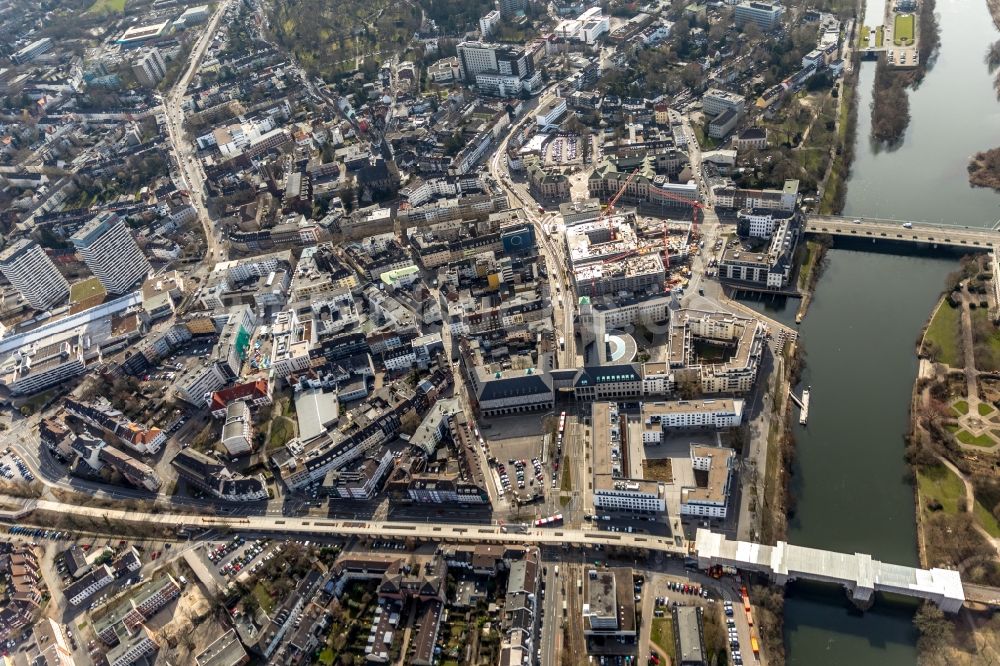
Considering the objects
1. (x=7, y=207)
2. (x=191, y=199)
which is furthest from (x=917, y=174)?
(x=7, y=207)

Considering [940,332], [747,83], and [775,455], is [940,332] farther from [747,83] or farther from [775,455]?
[747,83]

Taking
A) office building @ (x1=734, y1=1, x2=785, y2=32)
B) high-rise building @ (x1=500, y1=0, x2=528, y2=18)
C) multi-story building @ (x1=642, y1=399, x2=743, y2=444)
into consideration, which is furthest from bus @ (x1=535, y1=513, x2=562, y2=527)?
high-rise building @ (x1=500, y1=0, x2=528, y2=18)

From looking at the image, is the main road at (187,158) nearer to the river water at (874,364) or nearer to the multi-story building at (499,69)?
the multi-story building at (499,69)

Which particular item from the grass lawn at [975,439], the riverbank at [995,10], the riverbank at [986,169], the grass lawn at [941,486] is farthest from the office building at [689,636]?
the riverbank at [995,10]

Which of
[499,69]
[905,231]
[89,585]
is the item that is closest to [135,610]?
[89,585]

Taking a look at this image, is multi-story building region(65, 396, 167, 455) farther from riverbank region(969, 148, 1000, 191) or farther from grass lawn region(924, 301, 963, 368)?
riverbank region(969, 148, 1000, 191)

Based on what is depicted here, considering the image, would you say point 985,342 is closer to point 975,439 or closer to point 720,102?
point 975,439
